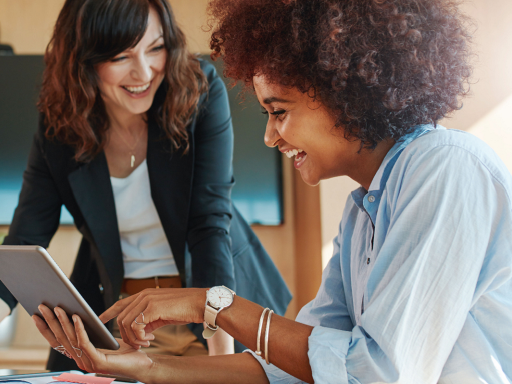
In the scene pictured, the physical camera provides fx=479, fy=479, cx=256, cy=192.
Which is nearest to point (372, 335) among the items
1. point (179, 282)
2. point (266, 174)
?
point (179, 282)

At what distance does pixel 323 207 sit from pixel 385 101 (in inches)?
40.1

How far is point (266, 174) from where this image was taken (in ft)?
8.49

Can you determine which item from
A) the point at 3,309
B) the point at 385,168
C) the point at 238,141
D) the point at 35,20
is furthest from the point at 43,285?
the point at 35,20

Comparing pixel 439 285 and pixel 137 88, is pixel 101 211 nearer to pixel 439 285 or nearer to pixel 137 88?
pixel 137 88

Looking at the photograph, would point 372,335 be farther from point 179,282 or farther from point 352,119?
point 179,282

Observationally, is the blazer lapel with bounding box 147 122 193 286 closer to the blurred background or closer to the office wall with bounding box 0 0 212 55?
the blurred background

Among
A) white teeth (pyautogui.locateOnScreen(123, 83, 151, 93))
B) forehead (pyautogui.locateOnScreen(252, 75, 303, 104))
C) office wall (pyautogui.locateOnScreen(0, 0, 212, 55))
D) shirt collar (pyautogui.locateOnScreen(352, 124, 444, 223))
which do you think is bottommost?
shirt collar (pyautogui.locateOnScreen(352, 124, 444, 223))

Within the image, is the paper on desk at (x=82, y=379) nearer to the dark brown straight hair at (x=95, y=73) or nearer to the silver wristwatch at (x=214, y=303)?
the silver wristwatch at (x=214, y=303)

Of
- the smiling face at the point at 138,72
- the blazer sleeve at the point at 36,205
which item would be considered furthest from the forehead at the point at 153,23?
the blazer sleeve at the point at 36,205

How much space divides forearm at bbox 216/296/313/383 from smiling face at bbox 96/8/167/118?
825 mm

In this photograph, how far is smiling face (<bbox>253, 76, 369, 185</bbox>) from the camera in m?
0.89

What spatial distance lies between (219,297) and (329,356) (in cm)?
21

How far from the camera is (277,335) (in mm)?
732

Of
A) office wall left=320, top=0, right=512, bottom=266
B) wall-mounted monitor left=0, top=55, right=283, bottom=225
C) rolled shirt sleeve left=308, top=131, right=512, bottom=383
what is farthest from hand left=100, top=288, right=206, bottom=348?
wall-mounted monitor left=0, top=55, right=283, bottom=225
